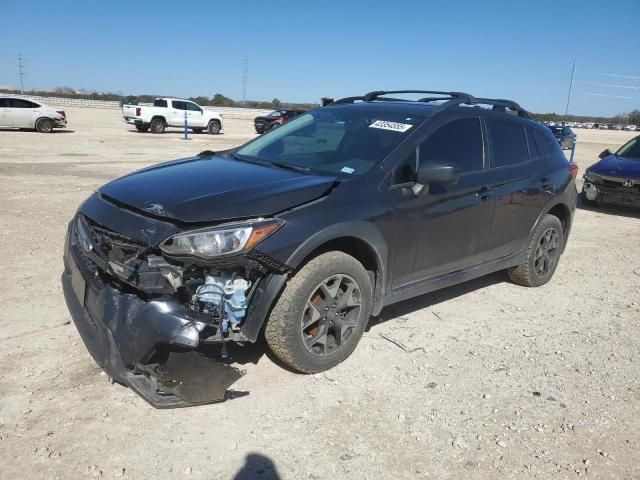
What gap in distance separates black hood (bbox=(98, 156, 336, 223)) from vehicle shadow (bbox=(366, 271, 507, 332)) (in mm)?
1493

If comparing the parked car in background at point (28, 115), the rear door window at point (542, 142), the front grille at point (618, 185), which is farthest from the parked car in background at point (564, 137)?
the parked car in background at point (28, 115)

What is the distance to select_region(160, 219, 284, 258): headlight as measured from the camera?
2.90m

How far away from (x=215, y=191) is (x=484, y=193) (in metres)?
2.35

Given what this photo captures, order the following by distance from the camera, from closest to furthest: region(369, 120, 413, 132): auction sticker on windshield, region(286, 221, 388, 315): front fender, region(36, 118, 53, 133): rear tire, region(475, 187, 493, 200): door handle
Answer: region(286, 221, 388, 315): front fender
region(369, 120, 413, 132): auction sticker on windshield
region(475, 187, 493, 200): door handle
region(36, 118, 53, 133): rear tire

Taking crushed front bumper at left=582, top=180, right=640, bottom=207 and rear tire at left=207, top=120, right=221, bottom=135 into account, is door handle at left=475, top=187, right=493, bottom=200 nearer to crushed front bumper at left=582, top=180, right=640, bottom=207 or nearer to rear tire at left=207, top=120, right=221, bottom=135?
crushed front bumper at left=582, top=180, right=640, bottom=207

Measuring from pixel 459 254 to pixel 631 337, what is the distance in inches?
65.3

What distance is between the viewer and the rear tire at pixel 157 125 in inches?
1062

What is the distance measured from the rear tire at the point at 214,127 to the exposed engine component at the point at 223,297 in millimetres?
27024

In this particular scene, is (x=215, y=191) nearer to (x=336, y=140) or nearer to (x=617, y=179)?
(x=336, y=140)

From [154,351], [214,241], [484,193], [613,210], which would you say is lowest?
[613,210]

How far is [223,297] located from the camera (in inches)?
117

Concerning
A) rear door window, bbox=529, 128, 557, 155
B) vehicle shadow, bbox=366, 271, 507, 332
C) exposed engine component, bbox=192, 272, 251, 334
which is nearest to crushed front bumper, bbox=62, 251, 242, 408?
exposed engine component, bbox=192, 272, 251, 334

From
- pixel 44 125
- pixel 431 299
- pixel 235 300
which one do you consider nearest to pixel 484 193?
pixel 431 299

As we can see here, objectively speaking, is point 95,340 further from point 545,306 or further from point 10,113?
point 10,113
